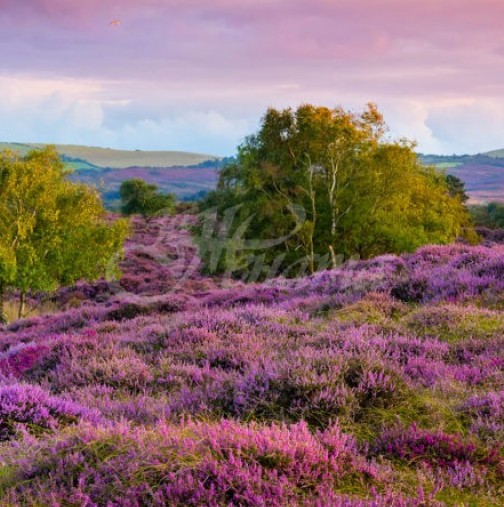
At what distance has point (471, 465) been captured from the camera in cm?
476

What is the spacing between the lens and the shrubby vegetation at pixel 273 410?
4035 mm

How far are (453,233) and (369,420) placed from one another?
40.1m

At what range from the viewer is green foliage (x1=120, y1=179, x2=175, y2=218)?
83062 millimetres

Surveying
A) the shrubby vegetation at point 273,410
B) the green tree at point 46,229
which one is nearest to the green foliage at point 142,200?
the green tree at point 46,229

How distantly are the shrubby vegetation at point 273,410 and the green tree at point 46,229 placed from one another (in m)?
16.0

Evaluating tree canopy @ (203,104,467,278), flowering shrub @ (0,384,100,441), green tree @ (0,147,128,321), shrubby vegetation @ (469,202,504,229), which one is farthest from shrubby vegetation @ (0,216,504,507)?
shrubby vegetation @ (469,202,504,229)

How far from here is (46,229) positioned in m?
28.7

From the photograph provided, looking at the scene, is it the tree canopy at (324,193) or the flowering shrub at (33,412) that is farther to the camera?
the tree canopy at (324,193)

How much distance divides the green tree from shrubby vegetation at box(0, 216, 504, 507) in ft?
52.4

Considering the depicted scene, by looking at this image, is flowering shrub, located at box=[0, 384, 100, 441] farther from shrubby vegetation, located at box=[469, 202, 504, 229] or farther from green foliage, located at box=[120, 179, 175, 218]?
shrubby vegetation, located at box=[469, 202, 504, 229]

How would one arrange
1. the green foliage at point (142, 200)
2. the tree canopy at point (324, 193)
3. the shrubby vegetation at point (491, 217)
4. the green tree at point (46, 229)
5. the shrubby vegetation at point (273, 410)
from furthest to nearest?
the green foliage at point (142, 200), the shrubby vegetation at point (491, 217), the tree canopy at point (324, 193), the green tree at point (46, 229), the shrubby vegetation at point (273, 410)

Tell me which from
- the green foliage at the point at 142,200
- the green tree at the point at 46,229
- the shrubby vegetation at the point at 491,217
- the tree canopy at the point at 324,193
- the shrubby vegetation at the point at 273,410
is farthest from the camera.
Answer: the green foliage at the point at 142,200

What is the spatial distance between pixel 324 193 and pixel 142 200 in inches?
1836

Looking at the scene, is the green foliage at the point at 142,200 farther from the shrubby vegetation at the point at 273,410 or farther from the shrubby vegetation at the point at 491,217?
the shrubby vegetation at the point at 273,410
